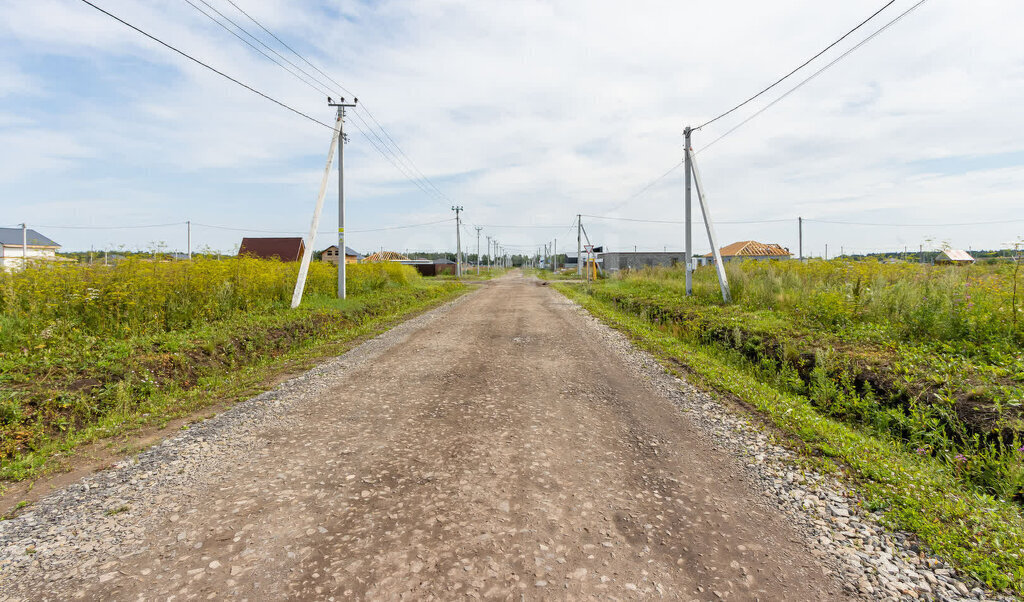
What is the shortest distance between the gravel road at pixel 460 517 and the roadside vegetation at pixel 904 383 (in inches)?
17.2

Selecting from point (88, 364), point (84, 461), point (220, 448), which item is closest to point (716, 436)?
point (220, 448)

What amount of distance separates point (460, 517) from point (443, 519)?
0.35 feet

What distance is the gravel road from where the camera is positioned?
7.45 feet

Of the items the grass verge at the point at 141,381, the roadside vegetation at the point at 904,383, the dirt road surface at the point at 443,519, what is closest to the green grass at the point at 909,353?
the roadside vegetation at the point at 904,383

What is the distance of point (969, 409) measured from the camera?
4301 mm

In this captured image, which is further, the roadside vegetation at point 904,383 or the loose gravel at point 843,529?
the roadside vegetation at point 904,383

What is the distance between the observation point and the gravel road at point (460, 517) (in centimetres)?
227

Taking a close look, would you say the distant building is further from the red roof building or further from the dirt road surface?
the dirt road surface

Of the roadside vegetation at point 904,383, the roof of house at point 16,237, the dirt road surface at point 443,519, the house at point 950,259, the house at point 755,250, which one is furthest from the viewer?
the house at point 755,250

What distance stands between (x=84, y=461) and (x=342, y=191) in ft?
43.8

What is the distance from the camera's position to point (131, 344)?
631 centimetres

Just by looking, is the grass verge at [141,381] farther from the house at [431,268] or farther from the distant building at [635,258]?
the house at [431,268]

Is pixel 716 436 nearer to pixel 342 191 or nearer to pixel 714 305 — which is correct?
pixel 714 305

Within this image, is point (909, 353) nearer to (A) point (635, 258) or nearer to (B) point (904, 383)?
(B) point (904, 383)
